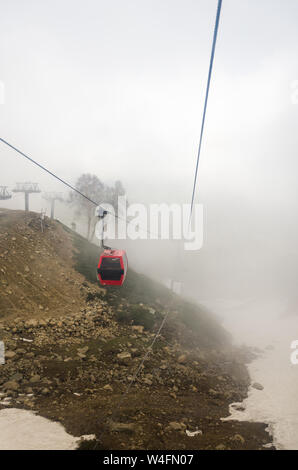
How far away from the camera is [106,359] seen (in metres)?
20.3

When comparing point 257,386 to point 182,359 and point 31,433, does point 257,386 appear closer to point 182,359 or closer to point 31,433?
point 182,359

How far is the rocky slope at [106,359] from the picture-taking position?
44.4 feet

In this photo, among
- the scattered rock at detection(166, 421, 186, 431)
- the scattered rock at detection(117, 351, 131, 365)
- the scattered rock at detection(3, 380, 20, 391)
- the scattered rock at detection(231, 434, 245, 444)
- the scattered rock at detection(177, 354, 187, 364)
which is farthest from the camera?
the scattered rock at detection(177, 354, 187, 364)

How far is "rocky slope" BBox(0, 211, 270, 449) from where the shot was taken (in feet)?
44.4

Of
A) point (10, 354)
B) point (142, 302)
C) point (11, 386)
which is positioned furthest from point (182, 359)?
point (11, 386)

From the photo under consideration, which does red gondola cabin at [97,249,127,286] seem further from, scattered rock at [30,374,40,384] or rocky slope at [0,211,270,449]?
scattered rock at [30,374,40,384]

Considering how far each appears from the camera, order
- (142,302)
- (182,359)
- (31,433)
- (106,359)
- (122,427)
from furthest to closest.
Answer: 1. (142,302)
2. (182,359)
3. (106,359)
4. (122,427)
5. (31,433)

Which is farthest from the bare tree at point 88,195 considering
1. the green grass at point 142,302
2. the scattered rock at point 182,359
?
the scattered rock at point 182,359

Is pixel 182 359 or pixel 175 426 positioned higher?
pixel 175 426

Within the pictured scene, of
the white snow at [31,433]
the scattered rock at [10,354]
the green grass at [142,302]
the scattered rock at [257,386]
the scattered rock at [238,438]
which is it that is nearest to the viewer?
the white snow at [31,433]

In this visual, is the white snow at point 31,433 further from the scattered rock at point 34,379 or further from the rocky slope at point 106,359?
the scattered rock at point 34,379
